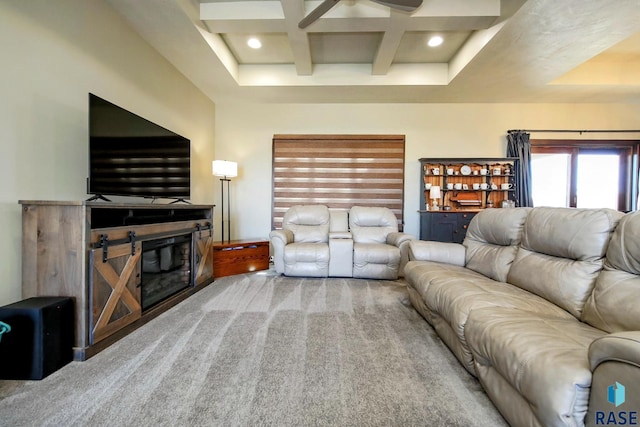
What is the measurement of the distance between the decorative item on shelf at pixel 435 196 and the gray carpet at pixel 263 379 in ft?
8.47

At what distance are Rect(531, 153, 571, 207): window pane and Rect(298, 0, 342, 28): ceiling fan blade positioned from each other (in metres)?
4.36

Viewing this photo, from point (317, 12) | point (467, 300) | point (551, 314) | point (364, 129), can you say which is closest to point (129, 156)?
point (317, 12)

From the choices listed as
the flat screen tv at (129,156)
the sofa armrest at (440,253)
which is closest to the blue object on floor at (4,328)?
the flat screen tv at (129,156)

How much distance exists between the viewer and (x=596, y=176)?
14.7ft

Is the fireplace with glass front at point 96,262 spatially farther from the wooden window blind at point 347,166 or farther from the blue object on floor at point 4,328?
the wooden window blind at point 347,166

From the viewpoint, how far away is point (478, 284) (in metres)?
1.80

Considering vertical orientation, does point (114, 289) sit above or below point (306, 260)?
above

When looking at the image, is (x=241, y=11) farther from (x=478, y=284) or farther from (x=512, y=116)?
(x=512, y=116)

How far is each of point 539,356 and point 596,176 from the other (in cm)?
537

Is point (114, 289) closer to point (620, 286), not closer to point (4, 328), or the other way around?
point (4, 328)

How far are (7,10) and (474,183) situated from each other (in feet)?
17.9

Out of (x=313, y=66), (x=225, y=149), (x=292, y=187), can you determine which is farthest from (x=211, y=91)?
(x=292, y=187)

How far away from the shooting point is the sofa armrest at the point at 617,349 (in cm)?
71

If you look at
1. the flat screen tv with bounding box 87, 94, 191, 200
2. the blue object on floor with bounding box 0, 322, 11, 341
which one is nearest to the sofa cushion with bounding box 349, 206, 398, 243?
the flat screen tv with bounding box 87, 94, 191, 200
